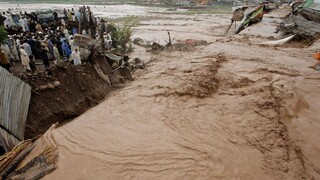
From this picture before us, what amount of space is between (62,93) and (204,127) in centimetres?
494

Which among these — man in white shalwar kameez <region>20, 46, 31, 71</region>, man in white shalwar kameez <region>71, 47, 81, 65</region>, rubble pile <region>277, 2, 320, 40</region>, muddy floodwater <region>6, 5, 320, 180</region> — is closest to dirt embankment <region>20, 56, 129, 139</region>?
man in white shalwar kameez <region>71, 47, 81, 65</region>

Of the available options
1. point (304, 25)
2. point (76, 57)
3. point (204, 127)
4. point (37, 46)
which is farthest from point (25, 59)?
point (304, 25)

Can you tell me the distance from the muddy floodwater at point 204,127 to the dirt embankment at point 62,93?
634 mm

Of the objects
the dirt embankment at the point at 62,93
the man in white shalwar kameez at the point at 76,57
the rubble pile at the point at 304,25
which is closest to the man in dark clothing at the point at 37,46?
the man in white shalwar kameez at the point at 76,57

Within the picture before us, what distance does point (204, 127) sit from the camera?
7098mm

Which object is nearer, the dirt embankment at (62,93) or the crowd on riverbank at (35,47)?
the dirt embankment at (62,93)

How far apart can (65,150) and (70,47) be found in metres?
5.98

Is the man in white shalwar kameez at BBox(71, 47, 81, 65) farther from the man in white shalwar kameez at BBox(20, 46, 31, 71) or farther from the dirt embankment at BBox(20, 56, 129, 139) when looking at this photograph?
the man in white shalwar kameez at BBox(20, 46, 31, 71)

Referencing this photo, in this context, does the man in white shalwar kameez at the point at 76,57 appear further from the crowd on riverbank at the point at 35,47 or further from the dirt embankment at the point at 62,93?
the dirt embankment at the point at 62,93

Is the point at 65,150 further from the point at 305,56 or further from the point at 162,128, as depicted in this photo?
the point at 305,56

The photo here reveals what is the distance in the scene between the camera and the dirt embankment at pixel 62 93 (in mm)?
7824

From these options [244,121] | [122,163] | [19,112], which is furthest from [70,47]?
[244,121]

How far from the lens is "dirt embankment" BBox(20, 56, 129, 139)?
782 centimetres

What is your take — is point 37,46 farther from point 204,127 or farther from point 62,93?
point 204,127
